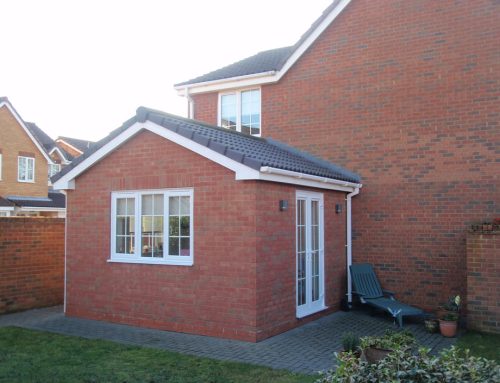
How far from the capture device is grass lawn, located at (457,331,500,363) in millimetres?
8211

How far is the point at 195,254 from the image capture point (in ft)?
30.9

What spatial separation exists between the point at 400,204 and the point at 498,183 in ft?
6.96

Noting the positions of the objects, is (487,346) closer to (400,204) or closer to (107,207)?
(400,204)

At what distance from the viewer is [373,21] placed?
1253 cm

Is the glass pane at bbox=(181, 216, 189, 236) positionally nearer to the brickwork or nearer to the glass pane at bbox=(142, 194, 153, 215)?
the glass pane at bbox=(142, 194, 153, 215)

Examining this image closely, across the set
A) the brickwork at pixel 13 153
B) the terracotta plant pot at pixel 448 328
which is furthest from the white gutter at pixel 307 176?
the brickwork at pixel 13 153

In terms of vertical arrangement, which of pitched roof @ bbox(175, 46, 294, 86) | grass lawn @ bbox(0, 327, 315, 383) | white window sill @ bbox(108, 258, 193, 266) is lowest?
grass lawn @ bbox(0, 327, 315, 383)

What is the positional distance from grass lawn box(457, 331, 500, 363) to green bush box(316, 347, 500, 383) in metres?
4.03

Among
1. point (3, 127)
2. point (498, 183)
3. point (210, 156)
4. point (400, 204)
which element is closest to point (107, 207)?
point (210, 156)

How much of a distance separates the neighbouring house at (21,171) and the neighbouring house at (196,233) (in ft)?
66.9

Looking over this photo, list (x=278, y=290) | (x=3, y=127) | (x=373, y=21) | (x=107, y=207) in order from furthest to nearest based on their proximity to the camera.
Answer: (x=3, y=127)
(x=373, y=21)
(x=107, y=207)
(x=278, y=290)

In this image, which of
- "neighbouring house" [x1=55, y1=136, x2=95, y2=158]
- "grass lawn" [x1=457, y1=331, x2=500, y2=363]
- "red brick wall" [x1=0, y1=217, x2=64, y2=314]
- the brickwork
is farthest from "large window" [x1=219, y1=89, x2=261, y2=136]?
"neighbouring house" [x1=55, y1=136, x2=95, y2=158]

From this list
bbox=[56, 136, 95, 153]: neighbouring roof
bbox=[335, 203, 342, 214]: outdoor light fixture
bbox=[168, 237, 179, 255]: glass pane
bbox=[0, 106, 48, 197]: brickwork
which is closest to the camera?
bbox=[168, 237, 179, 255]: glass pane

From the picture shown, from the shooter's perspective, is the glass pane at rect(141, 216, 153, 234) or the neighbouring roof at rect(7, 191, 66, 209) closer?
the glass pane at rect(141, 216, 153, 234)
